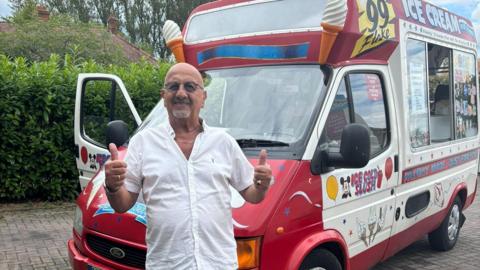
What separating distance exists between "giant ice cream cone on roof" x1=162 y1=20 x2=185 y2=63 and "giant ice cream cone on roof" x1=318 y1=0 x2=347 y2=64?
1436 millimetres

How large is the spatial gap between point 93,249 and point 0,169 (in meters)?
5.28

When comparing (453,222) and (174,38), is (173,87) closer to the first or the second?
(174,38)

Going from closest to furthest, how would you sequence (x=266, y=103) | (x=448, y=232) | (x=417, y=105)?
(x=266, y=103)
(x=417, y=105)
(x=448, y=232)

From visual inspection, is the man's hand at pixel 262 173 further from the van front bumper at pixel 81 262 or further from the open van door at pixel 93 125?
the open van door at pixel 93 125

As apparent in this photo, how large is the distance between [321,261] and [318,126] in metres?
0.93

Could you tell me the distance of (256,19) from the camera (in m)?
4.06

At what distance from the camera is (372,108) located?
4.17 meters

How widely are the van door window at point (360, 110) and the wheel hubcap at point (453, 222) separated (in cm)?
233

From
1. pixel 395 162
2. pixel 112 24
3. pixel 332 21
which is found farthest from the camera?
pixel 112 24

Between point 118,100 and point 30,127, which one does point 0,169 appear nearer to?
point 30,127

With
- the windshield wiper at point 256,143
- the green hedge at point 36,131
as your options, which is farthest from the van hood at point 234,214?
the green hedge at point 36,131

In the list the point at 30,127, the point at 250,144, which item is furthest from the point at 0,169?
the point at 250,144

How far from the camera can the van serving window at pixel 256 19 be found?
12.5ft

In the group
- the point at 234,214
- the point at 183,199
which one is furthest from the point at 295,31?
the point at 183,199
